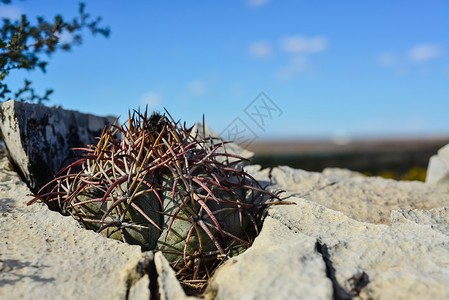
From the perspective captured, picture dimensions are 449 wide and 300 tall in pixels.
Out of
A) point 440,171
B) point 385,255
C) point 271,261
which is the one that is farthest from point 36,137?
point 440,171

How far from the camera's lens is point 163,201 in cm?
277

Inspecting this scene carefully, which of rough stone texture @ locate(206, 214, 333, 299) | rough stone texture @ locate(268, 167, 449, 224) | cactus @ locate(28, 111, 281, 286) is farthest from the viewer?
rough stone texture @ locate(268, 167, 449, 224)

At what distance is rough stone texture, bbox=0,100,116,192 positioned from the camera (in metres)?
3.78

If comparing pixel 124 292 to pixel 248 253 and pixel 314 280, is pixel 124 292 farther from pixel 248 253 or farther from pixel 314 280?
pixel 314 280

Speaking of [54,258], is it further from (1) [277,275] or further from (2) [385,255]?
(2) [385,255]

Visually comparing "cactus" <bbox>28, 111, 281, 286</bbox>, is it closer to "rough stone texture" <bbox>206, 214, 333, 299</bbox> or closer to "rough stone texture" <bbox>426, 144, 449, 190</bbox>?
"rough stone texture" <bbox>206, 214, 333, 299</bbox>

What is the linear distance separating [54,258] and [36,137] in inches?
75.9

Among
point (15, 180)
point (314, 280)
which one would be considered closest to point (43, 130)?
point (15, 180)

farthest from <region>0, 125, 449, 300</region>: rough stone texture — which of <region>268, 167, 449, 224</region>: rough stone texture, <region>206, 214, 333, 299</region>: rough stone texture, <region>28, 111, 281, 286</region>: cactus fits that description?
<region>268, 167, 449, 224</region>: rough stone texture

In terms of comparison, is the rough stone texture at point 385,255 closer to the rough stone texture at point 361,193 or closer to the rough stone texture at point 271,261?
the rough stone texture at point 271,261

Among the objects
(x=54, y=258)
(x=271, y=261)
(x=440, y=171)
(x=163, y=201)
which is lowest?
(x=54, y=258)

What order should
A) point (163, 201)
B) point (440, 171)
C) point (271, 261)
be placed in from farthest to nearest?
point (440, 171) < point (163, 201) < point (271, 261)

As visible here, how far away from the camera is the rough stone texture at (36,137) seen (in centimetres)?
378

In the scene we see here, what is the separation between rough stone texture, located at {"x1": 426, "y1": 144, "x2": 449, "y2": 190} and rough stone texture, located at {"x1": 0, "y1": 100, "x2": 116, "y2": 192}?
Answer: 4.57m
